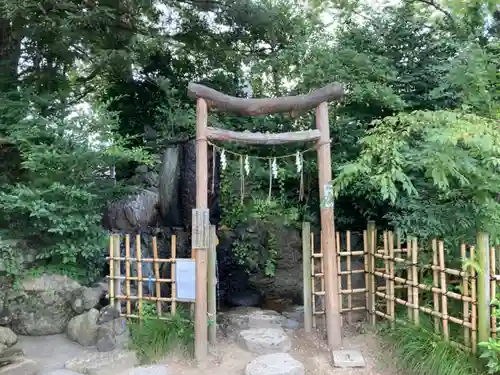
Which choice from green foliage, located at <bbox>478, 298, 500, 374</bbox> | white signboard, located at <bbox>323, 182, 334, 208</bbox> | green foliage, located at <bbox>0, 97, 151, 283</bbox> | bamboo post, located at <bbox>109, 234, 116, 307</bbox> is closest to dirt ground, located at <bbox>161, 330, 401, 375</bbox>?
green foliage, located at <bbox>478, 298, 500, 374</bbox>

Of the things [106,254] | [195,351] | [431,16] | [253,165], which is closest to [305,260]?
[195,351]

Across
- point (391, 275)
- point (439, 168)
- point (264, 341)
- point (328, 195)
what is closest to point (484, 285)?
point (439, 168)

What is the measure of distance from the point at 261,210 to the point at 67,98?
439cm

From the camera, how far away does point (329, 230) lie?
5566 mm

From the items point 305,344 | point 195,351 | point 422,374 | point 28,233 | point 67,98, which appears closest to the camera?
point 422,374

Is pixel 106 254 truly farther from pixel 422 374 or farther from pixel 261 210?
pixel 422 374

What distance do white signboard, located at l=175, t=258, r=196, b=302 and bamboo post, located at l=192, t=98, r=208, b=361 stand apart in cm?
18

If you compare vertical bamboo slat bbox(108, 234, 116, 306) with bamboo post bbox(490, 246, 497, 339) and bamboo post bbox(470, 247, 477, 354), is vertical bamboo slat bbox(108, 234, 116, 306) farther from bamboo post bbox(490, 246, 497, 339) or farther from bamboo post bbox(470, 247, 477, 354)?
bamboo post bbox(490, 246, 497, 339)

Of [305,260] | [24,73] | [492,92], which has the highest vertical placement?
[24,73]

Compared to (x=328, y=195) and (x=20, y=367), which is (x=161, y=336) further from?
(x=328, y=195)

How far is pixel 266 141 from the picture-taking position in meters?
5.66

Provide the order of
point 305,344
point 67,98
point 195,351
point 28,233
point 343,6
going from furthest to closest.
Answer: point 343,6 < point 67,98 < point 28,233 < point 305,344 < point 195,351

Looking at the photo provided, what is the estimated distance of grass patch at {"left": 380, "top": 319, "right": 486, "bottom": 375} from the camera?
4.23 metres

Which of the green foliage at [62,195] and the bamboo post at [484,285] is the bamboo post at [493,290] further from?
the green foliage at [62,195]
